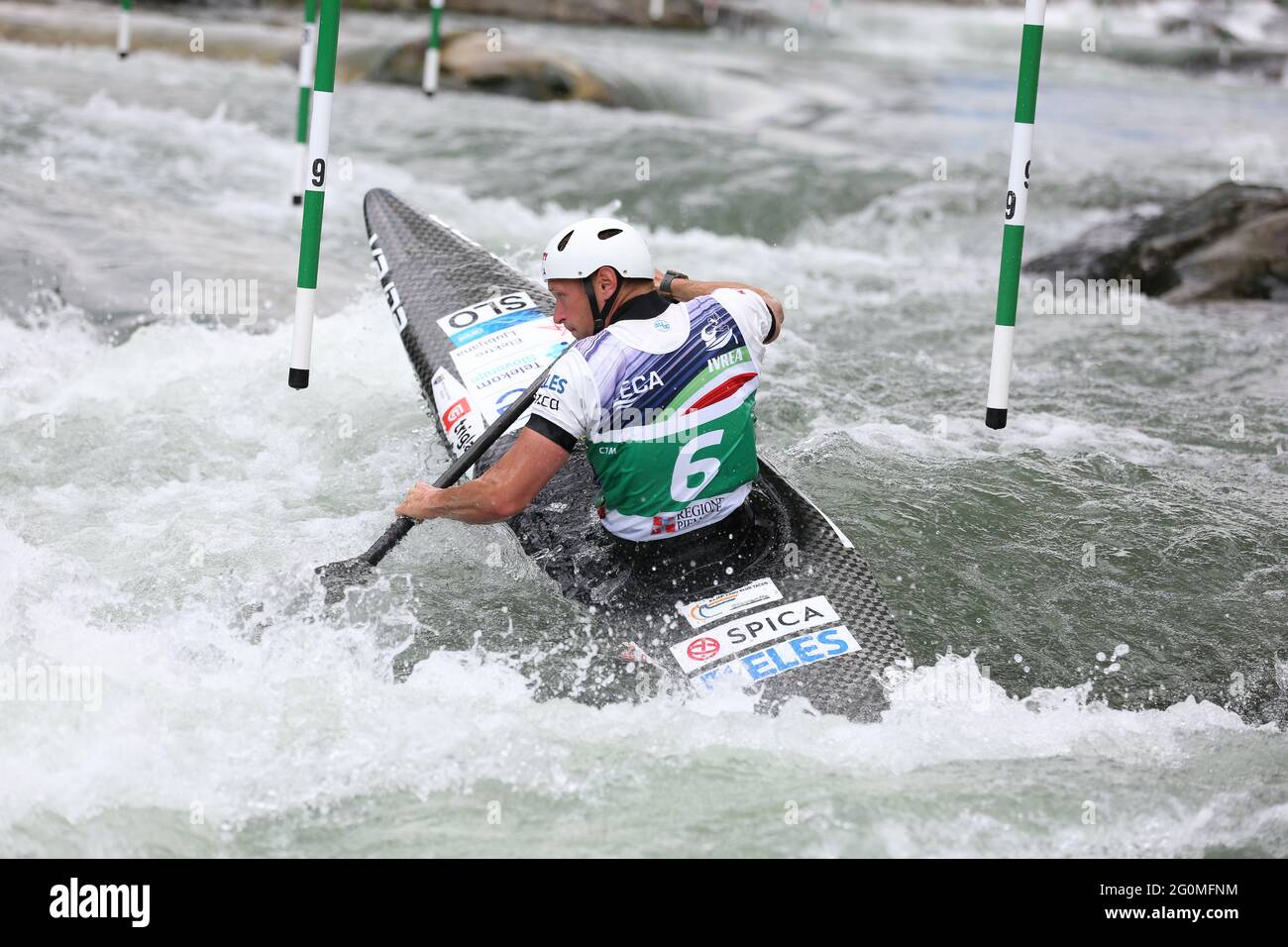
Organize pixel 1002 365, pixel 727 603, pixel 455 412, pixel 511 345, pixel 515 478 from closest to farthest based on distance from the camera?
pixel 515 478 < pixel 727 603 < pixel 1002 365 < pixel 455 412 < pixel 511 345

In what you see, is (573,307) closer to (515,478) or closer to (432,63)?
(515,478)

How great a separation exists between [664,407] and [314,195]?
5.30 feet

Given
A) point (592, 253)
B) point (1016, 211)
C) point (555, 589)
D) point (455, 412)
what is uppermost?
point (1016, 211)

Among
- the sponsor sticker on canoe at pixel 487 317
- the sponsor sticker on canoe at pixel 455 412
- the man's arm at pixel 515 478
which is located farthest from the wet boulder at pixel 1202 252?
the man's arm at pixel 515 478

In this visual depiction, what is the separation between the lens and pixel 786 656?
12.6 ft

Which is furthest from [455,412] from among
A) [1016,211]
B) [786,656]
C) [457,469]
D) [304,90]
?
[304,90]

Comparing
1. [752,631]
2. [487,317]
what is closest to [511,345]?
[487,317]

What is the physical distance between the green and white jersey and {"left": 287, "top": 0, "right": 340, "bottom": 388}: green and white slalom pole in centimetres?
128

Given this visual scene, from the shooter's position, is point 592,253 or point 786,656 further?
point 786,656

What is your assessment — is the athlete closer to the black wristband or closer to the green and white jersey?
the green and white jersey

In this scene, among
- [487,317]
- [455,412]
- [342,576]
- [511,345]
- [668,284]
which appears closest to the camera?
[342,576]

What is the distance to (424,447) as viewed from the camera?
17.4 feet

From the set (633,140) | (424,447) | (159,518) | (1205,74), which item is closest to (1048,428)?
(424,447)

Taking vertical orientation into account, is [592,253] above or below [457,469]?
above
